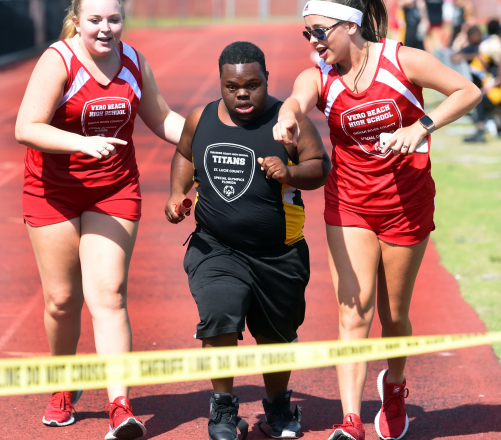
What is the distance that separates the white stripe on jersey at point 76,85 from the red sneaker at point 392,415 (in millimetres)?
2163

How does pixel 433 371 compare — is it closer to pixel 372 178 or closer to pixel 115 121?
pixel 372 178

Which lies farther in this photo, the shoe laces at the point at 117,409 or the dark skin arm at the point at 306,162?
the shoe laces at the point at 117,409

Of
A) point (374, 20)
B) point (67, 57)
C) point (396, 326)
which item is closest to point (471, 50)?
point (374, 20)

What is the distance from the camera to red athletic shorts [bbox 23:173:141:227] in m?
4.00

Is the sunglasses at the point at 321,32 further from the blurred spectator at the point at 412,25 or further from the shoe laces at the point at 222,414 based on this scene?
the blurred spectator at the point at 412,25

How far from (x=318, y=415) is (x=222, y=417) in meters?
0.76

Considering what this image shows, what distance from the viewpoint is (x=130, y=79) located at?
13.3ft

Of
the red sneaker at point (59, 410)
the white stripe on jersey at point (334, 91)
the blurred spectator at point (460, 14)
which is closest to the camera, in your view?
the white stripe on jersey at point (334, 91)

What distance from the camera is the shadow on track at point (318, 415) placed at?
4.18m

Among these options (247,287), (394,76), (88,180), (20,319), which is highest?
(394,76)

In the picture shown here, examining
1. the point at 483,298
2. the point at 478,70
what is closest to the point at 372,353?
the point at 483,298

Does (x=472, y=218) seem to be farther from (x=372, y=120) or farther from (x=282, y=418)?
(x=372, y=120)

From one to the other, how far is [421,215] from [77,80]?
70.9 inches

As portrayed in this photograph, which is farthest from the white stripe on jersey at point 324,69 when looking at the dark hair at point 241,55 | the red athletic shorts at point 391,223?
the red athletic shorts at point 391,223
